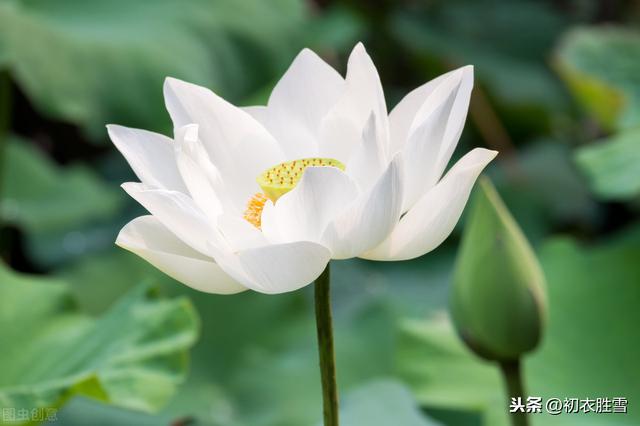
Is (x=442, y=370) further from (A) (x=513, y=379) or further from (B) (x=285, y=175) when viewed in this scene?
(B) (x=285, y=175)

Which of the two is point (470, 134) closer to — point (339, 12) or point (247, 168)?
point (339, 12)

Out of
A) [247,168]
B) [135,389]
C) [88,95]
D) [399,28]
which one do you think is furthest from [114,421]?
[399,28]

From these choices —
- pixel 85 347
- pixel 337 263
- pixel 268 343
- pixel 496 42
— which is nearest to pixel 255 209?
pixel 85 347

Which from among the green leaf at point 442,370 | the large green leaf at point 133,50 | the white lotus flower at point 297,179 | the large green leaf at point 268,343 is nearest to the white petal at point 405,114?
the white lotus flower at point 297,179

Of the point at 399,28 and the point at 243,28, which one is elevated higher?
the point at 399,28

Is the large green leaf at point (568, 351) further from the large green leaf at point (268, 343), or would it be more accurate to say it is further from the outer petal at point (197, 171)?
the outer petal at point (197, 171)

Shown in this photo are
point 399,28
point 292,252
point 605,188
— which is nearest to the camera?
point 292,252
